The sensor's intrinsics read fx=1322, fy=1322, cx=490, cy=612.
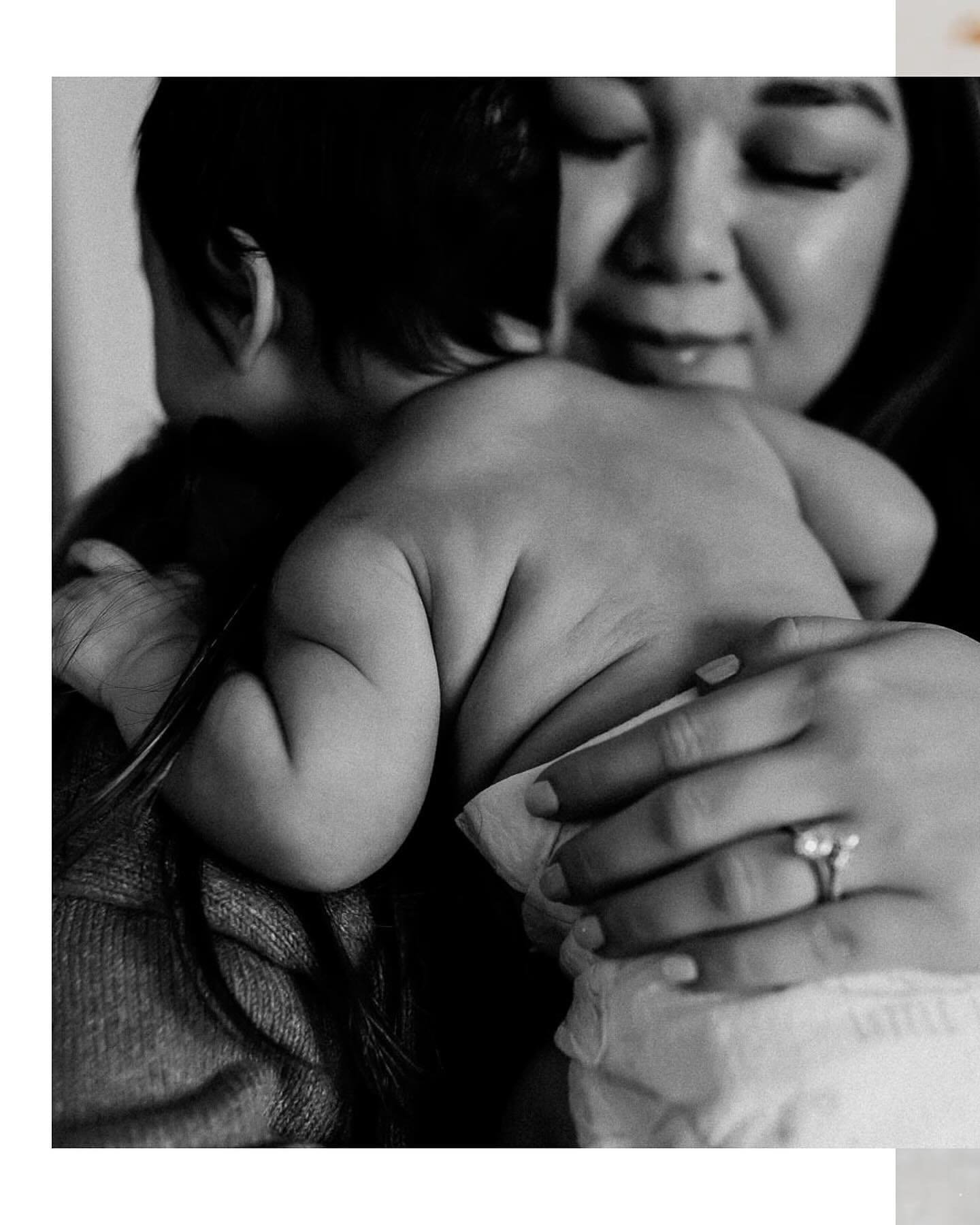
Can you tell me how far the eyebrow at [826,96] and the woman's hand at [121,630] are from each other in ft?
1.64

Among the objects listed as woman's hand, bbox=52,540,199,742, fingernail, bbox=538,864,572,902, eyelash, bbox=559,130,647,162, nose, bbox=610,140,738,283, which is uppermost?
eyelash, bbox=559,130,647,162

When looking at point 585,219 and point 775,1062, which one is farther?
point 585,219

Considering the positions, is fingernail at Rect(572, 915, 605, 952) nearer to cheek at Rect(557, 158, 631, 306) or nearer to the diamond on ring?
the diamond on ring

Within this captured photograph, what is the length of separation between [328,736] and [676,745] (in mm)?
196

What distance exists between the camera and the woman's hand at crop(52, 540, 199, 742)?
801 millimetres

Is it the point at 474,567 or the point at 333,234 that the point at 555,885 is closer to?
the point at 474,567

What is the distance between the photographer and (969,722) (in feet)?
2.46

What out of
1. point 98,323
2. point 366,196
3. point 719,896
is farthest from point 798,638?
point 98,323

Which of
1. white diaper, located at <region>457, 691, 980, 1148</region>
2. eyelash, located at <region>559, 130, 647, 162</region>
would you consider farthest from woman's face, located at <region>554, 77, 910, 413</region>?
white diaper, located at <region>457, 691, 980, 1148</region>

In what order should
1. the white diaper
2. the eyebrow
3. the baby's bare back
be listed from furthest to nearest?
1. the eyebrow
2. the baby's bare back
3. the white diaper

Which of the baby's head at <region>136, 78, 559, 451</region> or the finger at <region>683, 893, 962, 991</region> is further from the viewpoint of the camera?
the baby's head at <region>136, 78, 559, 451</region>

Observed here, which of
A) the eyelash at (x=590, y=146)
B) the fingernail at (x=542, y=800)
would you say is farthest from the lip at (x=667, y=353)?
the fingernail at (x=542, y=800)

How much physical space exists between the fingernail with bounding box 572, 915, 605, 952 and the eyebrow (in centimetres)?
55

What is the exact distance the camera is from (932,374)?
3.05ft
